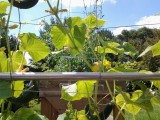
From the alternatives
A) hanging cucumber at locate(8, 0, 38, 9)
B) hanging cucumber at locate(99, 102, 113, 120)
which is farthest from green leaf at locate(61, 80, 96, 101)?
hanging cucumber at locate(8, 0, 38, 9)

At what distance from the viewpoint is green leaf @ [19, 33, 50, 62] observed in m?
0.71

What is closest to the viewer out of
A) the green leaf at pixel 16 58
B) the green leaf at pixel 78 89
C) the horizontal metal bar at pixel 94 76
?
the horizontal metal bar at pixel 94 76

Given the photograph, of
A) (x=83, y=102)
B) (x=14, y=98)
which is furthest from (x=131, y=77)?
(x=83, y=102)

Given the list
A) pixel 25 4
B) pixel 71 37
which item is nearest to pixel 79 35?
pixel 71 37

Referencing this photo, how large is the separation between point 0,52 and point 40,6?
0.17 meters

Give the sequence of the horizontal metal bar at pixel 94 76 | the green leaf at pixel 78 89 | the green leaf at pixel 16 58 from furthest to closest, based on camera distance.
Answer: the green leaf at pixel 16 58, the green leaf at pixel 78 89, the horizontal metal bar at pixel 94 76

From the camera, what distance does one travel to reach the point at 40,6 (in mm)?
831

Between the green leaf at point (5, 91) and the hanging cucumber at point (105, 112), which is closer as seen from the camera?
the green leaf at point (5, 91)

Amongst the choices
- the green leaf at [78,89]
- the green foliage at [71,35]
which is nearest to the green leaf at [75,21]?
the green foliage at [71,35]

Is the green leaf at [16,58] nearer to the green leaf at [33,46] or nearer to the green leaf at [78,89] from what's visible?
the green leaf at [33,46]

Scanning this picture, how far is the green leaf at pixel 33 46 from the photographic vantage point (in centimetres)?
71

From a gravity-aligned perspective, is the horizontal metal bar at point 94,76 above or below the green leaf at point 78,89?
above

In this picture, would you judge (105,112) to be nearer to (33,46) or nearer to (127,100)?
(127,100)

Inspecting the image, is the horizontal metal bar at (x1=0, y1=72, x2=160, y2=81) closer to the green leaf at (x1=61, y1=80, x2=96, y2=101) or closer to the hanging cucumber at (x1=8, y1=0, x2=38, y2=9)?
the green leaf at (x1=61, y1=80, x2=96, y2=101)
